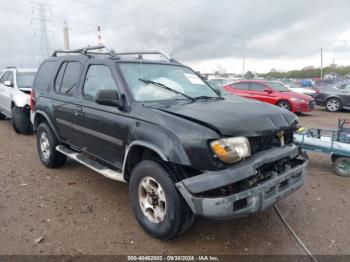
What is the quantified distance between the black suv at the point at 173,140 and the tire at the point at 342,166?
1.93 metres

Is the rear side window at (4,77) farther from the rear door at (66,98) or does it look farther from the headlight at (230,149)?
the headlight at (230,149)

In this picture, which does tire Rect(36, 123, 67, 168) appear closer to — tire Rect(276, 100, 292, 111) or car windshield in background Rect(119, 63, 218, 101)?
car windshield in background Rect(119, 63, 218, 101)

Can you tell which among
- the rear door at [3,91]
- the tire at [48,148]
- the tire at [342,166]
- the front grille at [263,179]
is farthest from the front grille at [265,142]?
the rear door at [3,91]

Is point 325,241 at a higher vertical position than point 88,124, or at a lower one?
lower

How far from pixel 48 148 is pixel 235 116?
3.74 metres

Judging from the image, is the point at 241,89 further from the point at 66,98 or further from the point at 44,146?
the point at 66,98

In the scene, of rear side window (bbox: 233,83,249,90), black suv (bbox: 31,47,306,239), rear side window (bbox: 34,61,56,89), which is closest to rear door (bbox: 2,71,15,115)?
rear side window (bbox: 34,61,56,89)

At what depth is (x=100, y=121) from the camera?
403cm

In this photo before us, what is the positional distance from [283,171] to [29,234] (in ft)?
9.24

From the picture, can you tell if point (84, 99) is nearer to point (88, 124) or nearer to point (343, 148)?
point (88, 124)

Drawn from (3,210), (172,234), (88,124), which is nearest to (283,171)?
(172,234)

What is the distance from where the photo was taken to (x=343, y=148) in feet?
16.6

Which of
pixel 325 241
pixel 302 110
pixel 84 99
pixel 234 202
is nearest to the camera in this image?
pixel 234 202

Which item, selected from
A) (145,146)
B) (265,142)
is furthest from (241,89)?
(145,146)
